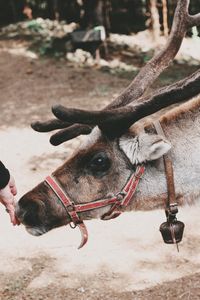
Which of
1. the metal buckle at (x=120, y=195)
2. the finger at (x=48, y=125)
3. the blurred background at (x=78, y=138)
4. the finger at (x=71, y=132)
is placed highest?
the finger at (x=48, y=125)

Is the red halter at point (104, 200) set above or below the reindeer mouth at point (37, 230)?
above

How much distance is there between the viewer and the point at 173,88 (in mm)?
3270

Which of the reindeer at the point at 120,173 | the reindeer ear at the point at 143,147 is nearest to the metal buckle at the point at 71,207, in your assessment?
the reindeer at the point at 120,173

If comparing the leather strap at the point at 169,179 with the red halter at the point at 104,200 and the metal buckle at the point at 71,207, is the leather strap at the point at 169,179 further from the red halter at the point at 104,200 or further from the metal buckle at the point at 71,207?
the metal buckle at the point at 71,207

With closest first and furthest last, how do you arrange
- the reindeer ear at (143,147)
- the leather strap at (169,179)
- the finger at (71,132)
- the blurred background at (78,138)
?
the reindeer ear at (143,147) → the leather strap at (169,179) → the finger at (71,132) → the blurred background at (78,138)

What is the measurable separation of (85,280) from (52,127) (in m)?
1.60

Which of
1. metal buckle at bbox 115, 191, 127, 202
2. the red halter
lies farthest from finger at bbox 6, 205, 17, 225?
metal buckle at bbox 115, 191, 127, 202

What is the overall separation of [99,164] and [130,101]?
62cm

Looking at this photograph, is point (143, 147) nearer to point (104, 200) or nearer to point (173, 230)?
point (104, 200)

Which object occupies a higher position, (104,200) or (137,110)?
(137,110)

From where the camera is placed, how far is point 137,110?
10.8 feet

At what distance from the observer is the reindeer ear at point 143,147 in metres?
3.19

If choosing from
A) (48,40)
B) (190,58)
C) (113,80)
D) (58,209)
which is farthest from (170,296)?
(48,40)

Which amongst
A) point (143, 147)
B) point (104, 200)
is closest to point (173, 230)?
point (104, 200)
